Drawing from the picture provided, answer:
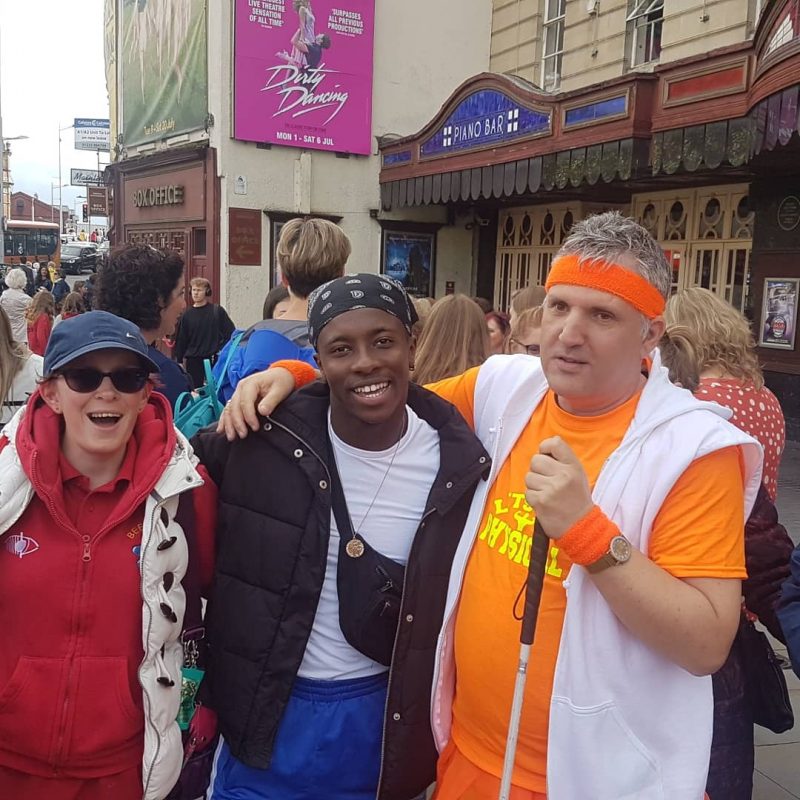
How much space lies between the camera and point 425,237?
15.2 m

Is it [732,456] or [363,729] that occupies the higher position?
[732,456]

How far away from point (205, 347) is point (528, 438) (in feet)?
27.1

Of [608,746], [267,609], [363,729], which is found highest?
[267,609]

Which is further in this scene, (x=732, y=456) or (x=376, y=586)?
(x=376, y=586)

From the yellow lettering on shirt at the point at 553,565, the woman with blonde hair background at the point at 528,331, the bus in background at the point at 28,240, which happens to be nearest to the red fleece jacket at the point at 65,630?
the yellow lettering on shirt at the point at 553,565

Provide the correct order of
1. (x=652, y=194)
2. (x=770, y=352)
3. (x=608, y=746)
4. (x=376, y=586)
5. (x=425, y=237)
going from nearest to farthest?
(x=608, y=746), (x=376, y=586), (x=770, y=352), (x=652, y=194), (x=425, y=237)

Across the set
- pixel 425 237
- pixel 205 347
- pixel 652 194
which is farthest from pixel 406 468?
pixel 425 237

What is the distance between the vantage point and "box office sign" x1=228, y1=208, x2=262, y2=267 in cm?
1418

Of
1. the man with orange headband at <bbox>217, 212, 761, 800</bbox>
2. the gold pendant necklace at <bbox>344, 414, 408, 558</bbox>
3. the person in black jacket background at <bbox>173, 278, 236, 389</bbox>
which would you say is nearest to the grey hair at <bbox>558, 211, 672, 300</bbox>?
the man with orange headband at <bbox>217, 212, 761, 800</bbox>

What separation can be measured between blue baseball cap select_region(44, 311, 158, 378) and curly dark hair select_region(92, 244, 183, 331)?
1488 mm

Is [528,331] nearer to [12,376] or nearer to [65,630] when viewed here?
[12,376]

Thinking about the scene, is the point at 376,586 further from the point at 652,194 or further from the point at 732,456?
the point at 652,194

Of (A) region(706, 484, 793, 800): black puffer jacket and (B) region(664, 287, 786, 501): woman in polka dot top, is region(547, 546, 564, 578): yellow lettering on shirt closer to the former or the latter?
(A) region(706, 484, 793, 800): black puffer jacket

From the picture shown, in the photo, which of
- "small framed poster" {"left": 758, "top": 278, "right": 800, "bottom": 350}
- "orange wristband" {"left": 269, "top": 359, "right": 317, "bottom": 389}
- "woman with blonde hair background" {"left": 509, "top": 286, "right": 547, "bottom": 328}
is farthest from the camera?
"small framed poster" {"left": 758, "top": 278, "right": 800, "bottom": 350}
